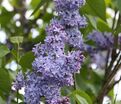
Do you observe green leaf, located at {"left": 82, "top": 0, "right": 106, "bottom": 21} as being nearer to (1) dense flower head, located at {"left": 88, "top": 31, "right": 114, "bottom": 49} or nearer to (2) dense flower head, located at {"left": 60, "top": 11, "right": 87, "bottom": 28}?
(2) dense flower head, located at {"left": 60, "top": 11, "right": 87, "bottom": 28}

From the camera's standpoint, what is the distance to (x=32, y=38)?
6.01ft

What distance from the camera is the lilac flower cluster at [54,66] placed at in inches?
33.7

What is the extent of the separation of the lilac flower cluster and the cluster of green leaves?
65mm

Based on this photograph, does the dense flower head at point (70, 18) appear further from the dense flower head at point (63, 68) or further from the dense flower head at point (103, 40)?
the dense flower head at point (103, 40)

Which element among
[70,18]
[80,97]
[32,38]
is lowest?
[80,97]

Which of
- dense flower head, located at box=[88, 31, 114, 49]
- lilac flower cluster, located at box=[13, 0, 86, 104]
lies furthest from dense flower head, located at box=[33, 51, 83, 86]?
dense flower head, located at box=[88, 31, 114, 49]

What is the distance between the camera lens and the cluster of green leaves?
1.04 meters

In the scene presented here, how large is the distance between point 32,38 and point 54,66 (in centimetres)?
98

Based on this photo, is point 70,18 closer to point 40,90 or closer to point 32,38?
point 40,90

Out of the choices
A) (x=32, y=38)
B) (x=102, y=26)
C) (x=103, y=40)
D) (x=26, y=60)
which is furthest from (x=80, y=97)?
(x=32, y=38)

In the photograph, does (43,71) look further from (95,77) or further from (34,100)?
(95,77)

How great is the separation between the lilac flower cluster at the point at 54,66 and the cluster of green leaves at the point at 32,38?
0.06m

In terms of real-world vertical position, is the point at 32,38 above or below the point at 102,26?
above

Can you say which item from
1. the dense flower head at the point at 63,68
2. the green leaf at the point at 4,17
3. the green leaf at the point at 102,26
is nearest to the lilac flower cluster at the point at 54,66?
the dense flower head at the point at 63,68
